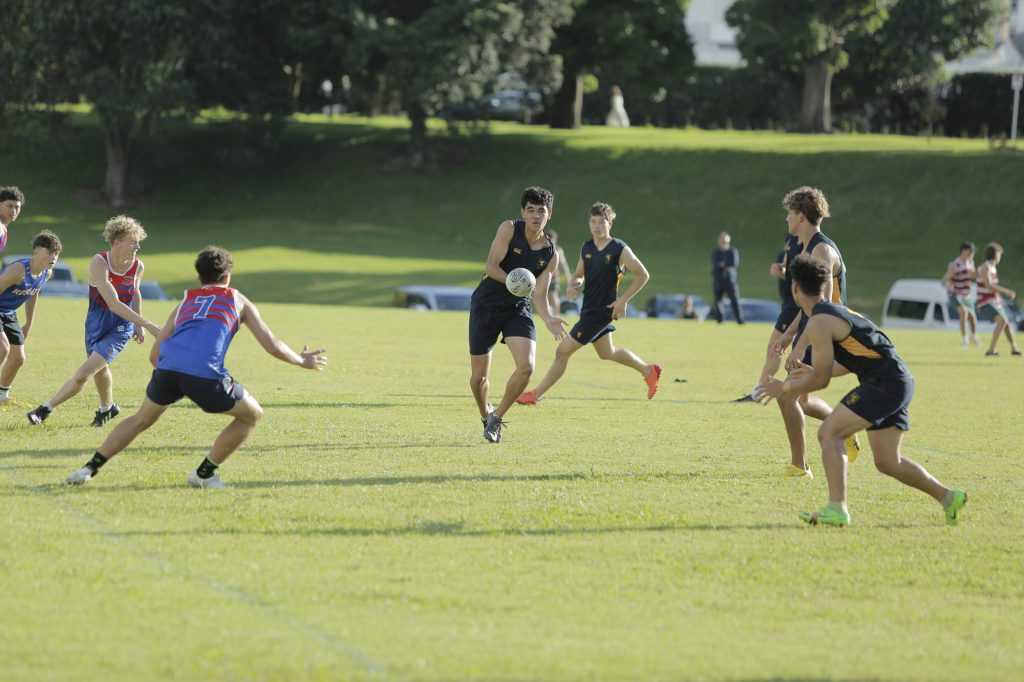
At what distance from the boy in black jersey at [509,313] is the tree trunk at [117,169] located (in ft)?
148

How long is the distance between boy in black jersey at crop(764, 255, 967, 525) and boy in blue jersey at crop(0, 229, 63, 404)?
6.71 metres

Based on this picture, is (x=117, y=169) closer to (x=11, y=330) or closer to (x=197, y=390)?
(x=11, y=330)

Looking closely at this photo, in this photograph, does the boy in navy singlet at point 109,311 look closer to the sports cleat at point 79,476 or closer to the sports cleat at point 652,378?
the sports cleat at point 79,476

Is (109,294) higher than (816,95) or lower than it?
lower

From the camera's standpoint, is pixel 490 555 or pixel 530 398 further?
pixel 530 398

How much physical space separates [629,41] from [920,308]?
2702 cm

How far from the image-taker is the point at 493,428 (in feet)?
37.4

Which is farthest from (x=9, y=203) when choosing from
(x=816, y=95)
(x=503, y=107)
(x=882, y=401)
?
(x=503, y=107)

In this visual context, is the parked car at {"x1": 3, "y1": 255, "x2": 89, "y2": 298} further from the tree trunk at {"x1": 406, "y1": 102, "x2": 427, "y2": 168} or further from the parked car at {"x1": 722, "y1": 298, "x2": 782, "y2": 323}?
the tree trunk at {"x1": 406, "y1": 102, "x2": 427, "y2": 168}

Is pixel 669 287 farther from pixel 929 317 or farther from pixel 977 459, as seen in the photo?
pixel 977 459

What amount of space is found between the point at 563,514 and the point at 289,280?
3227cm

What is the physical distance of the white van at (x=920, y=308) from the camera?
33844 mm

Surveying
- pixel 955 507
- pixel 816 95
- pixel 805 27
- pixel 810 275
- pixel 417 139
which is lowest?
pixel 955 507

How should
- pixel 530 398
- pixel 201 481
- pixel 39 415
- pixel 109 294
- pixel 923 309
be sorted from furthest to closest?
pixel 923 309
pixel 530 398
pixel 39 415
pixel 109 294
pixel 201 481
